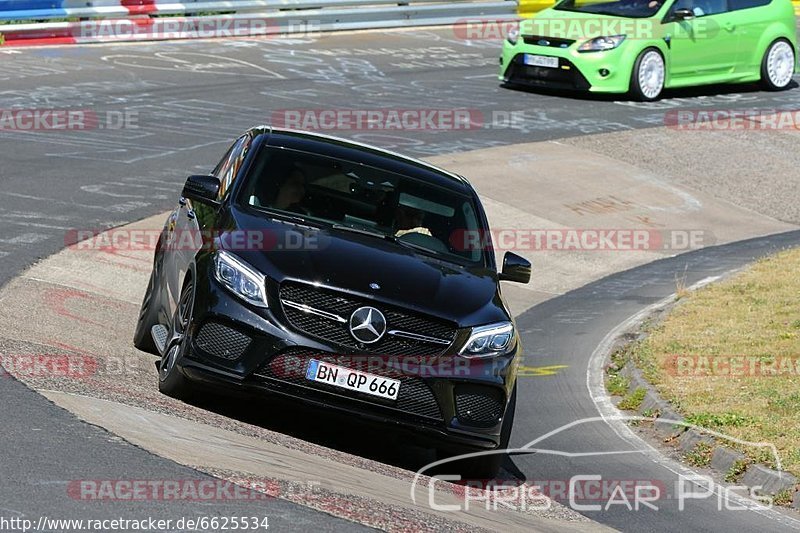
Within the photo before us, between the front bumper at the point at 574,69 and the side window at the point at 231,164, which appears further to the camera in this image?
the front bumper at the point at 574,69

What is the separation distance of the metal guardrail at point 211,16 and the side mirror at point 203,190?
14.5 metres

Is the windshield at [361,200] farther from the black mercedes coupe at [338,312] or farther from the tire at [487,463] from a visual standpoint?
the tire at [487,463]

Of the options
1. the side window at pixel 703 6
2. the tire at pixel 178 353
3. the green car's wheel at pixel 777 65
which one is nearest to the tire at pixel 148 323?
the tire at pixel 178 353

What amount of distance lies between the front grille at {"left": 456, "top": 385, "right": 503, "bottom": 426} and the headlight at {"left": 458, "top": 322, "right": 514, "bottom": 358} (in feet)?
0.63

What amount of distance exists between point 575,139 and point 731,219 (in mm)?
3041

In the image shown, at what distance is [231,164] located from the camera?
354 inches

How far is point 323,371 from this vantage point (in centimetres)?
712

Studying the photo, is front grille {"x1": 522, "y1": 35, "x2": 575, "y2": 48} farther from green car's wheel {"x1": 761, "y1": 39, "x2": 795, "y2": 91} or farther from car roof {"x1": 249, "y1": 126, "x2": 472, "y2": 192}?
car roof {"x1": 249, "y1": 126, "x2": 472, "y2": 192}

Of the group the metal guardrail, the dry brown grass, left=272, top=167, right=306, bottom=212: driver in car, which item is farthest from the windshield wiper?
the metal guardrail

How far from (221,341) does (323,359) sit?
56 centimetres

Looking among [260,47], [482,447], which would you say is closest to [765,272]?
[482,447]

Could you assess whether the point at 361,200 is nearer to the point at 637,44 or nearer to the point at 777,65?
the point at 637,44

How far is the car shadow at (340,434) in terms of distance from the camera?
7.43m

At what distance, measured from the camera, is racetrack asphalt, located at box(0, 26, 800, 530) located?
6215mm
